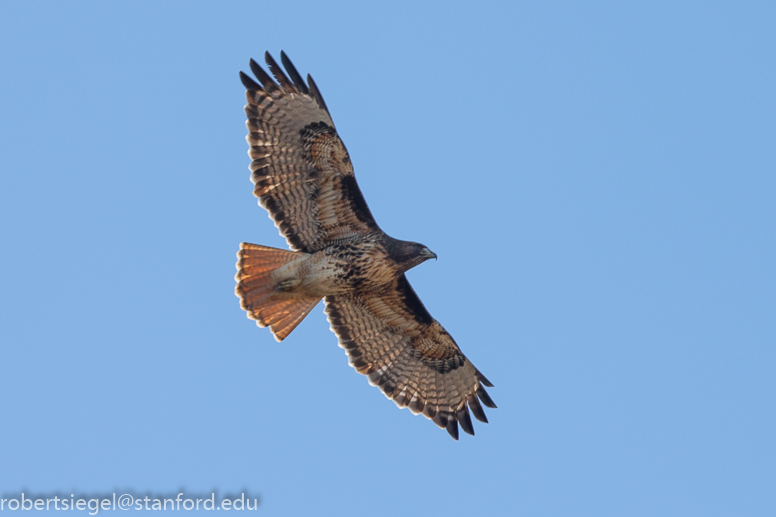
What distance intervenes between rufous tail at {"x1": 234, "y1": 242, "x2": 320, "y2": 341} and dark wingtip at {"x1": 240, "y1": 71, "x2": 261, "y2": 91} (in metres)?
1.79

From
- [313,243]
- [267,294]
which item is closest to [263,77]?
[313,243]

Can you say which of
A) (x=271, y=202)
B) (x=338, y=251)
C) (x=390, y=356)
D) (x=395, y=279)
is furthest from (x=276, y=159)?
(x=390, y=356)

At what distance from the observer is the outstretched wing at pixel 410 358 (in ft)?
37.4

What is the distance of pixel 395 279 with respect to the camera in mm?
10930

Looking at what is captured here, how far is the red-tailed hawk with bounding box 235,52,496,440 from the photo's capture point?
10.3 m

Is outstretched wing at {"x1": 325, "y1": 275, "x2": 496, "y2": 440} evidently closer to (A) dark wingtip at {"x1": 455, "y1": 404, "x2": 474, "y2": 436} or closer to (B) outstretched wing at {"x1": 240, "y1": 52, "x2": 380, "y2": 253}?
(A) dark wingtip at {"x1": 455, "y1": 404, "x2": 474, "y2": 436}

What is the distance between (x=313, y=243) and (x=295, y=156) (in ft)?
3.51

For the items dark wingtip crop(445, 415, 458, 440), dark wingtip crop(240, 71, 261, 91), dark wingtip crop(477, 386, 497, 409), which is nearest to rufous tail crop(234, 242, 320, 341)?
dark wingtip crop(240, 71, 261, 91)

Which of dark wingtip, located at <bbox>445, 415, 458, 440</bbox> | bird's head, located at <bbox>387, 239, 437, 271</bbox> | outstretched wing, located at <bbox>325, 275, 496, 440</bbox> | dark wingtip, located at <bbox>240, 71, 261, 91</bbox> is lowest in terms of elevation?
dark wingtip, located at <bbox>445, 415, 458, 440</bbox>

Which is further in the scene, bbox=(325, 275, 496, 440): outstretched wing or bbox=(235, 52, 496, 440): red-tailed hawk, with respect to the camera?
bbox=(325, 275, 496, 440): outstretched wing

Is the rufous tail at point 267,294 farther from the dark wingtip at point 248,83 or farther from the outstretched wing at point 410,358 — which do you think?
the dark wingtip at point 248,83

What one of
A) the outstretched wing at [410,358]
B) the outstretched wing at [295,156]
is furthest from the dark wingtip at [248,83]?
the outstretched wing at [410,358]

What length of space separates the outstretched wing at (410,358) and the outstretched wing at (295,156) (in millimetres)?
1330

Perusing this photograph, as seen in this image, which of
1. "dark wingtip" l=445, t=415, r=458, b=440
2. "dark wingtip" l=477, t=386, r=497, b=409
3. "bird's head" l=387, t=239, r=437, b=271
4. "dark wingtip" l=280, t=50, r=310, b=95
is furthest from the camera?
"dark wingtip" l=477, t=386, r=497, b=409
